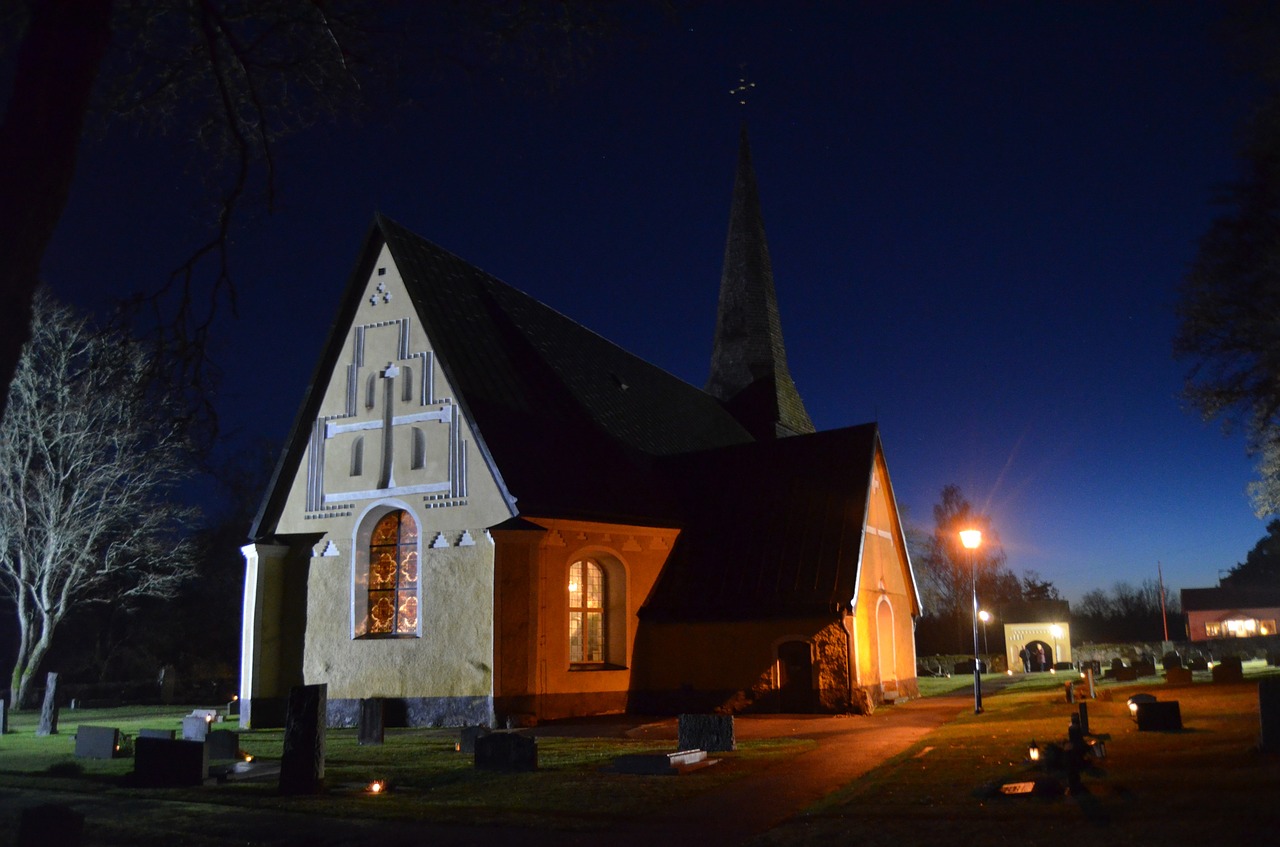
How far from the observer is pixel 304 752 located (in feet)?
39.2

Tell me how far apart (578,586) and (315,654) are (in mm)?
6025

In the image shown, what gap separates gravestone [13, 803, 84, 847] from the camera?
6531 millimetres

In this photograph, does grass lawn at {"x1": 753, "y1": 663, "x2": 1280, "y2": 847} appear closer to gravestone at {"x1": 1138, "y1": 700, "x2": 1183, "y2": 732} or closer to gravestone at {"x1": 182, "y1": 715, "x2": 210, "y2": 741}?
gravestone at {"x1": 1138, "y1": 700, "x2": 1183, "y2": 732}

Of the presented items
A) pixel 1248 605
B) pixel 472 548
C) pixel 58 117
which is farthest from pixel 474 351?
pixel 1248 605

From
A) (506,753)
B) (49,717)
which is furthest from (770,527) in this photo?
(49,717)

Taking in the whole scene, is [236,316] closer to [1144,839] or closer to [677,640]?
[1144,839]

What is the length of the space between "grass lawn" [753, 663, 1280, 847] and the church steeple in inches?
944

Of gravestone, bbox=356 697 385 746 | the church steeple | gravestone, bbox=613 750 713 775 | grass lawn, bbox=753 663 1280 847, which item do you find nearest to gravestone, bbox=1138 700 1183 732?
grass lawn, bbox=753 663 1280 847

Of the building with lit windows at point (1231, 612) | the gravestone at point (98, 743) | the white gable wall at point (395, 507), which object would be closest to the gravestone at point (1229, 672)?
the white gable wall at point (395, 507)

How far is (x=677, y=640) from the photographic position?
23234mm

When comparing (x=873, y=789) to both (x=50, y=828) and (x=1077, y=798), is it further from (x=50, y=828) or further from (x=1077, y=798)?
(x=50, y=828)

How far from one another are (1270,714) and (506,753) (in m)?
9.15

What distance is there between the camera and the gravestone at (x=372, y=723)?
1695 cm

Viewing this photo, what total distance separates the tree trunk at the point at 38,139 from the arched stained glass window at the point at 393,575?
15.8 m
